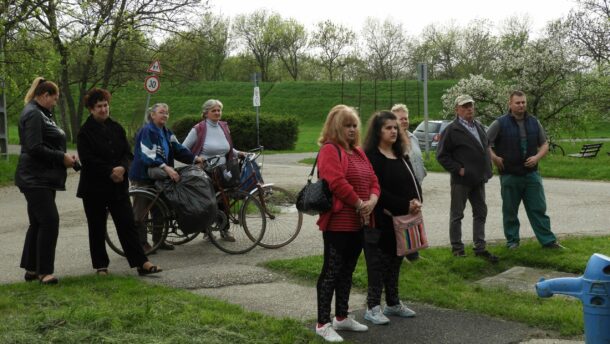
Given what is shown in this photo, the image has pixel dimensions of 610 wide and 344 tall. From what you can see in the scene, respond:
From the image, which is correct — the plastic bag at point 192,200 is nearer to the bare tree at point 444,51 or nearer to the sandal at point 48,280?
the sandal at point 48,280

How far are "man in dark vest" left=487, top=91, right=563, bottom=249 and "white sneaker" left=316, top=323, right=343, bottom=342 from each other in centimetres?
385

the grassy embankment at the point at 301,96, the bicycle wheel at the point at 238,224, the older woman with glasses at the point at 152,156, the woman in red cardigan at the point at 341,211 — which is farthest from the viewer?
the grassy embankment at the point at 301,96

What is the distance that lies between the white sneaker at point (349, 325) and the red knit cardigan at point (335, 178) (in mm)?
699

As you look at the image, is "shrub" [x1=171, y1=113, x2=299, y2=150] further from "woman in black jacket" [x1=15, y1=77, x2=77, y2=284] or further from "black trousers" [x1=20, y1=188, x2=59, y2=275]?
"black trousers" [x1=20, y1=188, x2=59, y2=275]

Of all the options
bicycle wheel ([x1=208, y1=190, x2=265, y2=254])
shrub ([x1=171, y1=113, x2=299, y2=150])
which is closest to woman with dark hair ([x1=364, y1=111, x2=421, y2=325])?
bicycle wheel ([x1=208, y1=190, x2=265, y2=254])

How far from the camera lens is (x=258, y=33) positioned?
83562mm

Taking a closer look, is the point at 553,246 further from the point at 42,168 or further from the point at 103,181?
the point at 42,168

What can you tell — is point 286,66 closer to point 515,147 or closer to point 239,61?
point 239,61

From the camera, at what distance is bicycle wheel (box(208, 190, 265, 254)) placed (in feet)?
28.9

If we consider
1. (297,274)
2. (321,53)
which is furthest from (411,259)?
(321,53)

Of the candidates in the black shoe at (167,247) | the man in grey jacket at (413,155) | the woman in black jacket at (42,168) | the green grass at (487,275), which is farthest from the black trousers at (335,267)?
the black shoe at (167,247)

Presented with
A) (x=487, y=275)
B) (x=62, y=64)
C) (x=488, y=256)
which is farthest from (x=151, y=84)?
(x=487, y=275)

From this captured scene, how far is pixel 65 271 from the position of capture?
7934 mm

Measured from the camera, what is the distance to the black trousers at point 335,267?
17.6 feet
